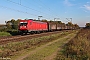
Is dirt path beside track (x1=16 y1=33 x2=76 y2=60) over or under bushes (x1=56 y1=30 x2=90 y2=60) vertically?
under

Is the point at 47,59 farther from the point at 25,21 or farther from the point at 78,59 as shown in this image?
the point at 25,21

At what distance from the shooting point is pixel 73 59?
10055 mm

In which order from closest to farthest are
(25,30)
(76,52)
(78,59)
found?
(78,59) → (76,52) → (25,30)

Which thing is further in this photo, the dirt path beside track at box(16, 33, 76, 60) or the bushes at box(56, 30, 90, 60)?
the dirt path beside track at box(16, 33, 76, 60)

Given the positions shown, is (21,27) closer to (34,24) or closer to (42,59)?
(34,24)

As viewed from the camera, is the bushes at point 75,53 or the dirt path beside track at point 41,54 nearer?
the bushes at point 75,53

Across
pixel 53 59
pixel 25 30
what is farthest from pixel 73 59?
pixel 25 30

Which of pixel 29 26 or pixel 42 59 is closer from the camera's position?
pixel 42 59

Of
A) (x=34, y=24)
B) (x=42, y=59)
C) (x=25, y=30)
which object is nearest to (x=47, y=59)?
(x=42, y=59)

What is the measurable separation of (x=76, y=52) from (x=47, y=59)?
249 centimetres

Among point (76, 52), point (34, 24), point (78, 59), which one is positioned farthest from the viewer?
point (34, 24)

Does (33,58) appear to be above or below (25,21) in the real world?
below

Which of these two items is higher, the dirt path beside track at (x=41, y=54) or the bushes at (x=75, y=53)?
the bushes at (x=75, y=53)

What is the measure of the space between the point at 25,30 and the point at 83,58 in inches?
1069
